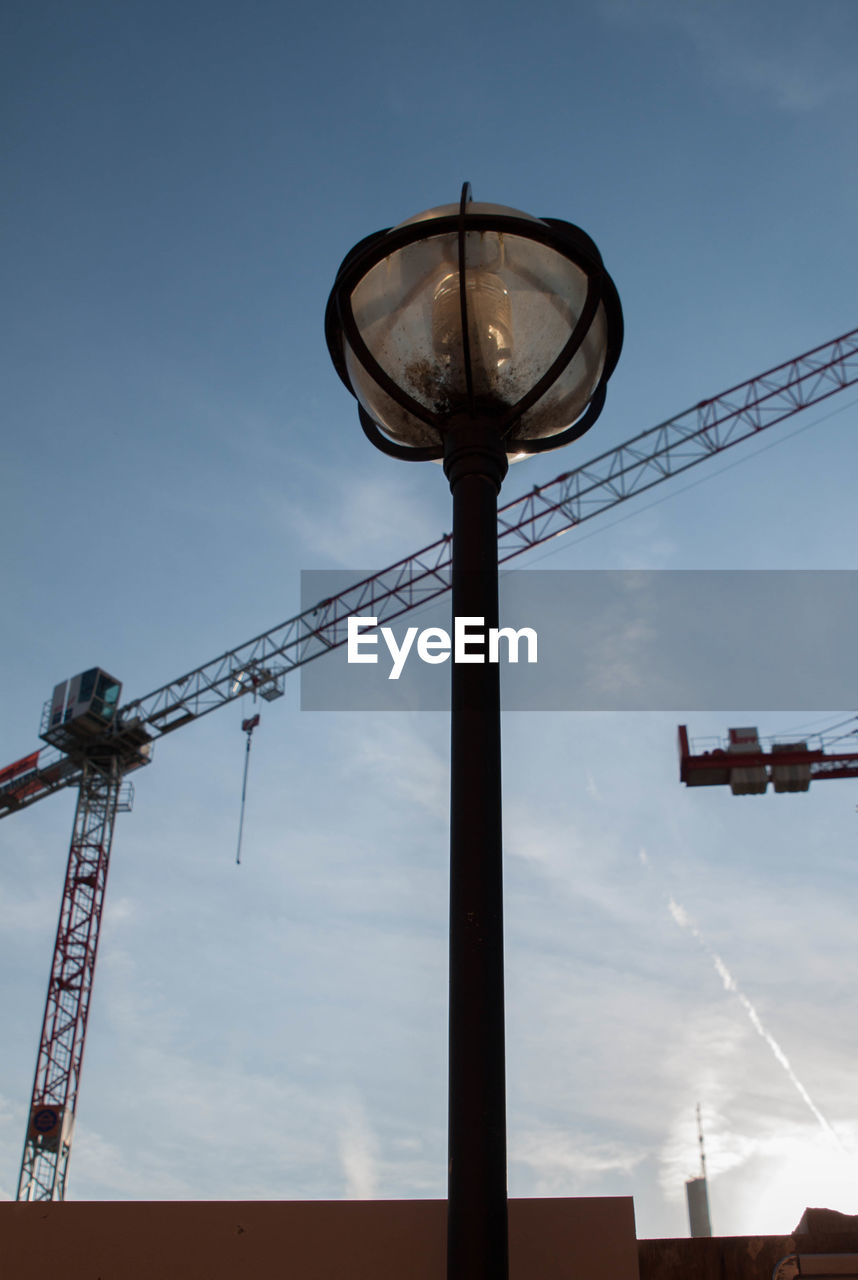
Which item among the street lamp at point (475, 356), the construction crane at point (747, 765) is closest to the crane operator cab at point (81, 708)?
the construction crane at point (747, 765)

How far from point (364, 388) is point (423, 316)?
0.28 m

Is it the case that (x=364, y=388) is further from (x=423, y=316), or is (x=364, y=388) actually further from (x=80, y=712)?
(x=80, y=712)

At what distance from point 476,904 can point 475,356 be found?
136 cm

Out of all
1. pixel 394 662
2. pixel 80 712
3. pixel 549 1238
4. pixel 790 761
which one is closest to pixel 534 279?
pixel 394 662

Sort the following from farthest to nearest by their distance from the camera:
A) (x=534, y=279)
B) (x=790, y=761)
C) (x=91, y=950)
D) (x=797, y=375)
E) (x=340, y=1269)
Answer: (x=797, y=375) < (x=91, y=950) < (x=790, y=761) < (x=340, y=1269) < (x=534, y=279)

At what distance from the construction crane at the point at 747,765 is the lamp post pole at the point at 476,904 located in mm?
35949

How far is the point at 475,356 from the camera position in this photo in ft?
8.89

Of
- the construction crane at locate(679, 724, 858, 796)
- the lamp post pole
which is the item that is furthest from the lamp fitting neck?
the construction crane at locate(679, 724, 858, 796)

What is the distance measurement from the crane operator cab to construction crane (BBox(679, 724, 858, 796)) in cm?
2332

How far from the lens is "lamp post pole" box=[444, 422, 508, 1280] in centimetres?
204

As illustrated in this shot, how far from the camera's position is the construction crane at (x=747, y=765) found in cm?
3781

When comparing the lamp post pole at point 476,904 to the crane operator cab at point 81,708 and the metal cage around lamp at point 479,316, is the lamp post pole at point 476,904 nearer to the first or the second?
the metal cage around lamp at point 479,316

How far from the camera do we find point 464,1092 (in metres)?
2.11

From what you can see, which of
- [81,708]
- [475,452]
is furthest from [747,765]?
[475,452]
